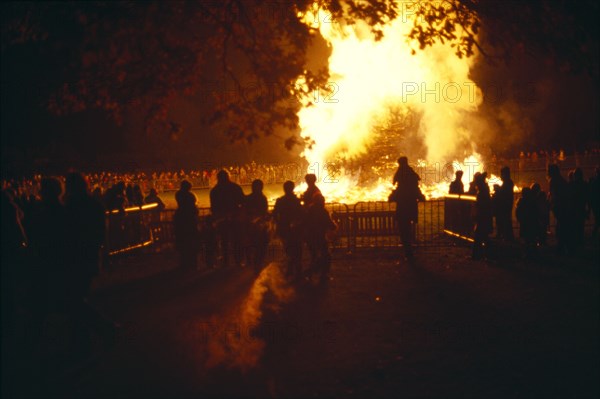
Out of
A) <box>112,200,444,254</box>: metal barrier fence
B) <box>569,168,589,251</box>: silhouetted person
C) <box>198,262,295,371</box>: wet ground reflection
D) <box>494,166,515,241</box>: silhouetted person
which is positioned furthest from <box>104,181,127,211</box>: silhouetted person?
<box>569,168,589,251</box>: silhouetted person

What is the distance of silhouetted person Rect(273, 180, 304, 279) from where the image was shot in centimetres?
955

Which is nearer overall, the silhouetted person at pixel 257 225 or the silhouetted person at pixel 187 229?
the silhouetted person at pixel 257 225

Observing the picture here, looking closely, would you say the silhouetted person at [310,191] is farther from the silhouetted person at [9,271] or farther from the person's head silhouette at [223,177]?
the silhouetted person at [9,271]

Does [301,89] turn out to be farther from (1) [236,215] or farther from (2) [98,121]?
(2) [98,121]

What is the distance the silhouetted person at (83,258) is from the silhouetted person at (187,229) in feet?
13.3

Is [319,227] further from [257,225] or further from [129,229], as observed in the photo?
[129,229]

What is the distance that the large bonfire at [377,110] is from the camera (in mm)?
20844

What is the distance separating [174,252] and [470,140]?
28.2m

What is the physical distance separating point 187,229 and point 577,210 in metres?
7.40

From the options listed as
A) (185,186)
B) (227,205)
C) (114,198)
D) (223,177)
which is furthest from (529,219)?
(114,198)

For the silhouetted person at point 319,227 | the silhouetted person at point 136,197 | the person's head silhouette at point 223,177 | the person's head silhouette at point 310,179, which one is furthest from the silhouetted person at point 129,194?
the silhouetted person at point 319,227

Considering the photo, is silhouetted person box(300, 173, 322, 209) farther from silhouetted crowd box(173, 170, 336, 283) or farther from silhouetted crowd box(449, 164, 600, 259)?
silhouetted crowd box(449, 164, 600, 259)

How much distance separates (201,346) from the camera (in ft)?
19.7

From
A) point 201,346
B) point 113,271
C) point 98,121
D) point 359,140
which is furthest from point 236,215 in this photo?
point 98,121
